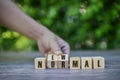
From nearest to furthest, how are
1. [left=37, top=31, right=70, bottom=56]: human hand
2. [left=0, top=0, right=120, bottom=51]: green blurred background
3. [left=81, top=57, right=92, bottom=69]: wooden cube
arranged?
[left=81, top=57, right=92, bottom=69]: wooden cube < [left=37, top=31, right=70, bottom=56]: human hand < [left=0, top=0, right=120, bottom=51]: green blurred background

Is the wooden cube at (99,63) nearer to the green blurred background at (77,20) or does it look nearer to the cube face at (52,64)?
the cube face at (52,64)

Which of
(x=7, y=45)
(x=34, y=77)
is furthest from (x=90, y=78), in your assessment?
(x=7, y=45)

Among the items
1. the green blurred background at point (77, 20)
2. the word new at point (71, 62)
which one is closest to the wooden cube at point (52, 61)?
the word new at point (71, 62)

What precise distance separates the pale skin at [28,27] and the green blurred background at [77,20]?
1.93 m

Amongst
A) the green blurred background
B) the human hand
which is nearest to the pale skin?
the human hand

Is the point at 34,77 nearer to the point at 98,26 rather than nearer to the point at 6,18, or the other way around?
the point at 6,18

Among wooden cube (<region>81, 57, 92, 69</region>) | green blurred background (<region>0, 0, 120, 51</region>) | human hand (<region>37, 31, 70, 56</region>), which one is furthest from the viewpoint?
green blurred background (<region>0, 0, 120, 51</region>)

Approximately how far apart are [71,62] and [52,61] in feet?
0.31

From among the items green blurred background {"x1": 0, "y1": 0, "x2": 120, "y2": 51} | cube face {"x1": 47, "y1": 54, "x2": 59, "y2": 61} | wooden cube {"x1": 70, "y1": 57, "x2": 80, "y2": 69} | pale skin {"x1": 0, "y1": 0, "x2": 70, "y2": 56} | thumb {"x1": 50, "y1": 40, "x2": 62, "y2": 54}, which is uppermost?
green blurred background {"x1": 0, "y1": 0, "x2": 120, "y2": 51}

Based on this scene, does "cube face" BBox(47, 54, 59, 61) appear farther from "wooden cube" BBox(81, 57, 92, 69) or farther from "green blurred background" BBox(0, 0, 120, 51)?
"green blurred background" BBox(0, 0, 120, 51)

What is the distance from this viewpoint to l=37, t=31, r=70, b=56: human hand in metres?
2.12

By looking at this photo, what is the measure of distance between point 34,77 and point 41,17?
2.61m

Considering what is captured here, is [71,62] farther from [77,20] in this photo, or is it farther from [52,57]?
[77,20]

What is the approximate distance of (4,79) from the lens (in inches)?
64.0
